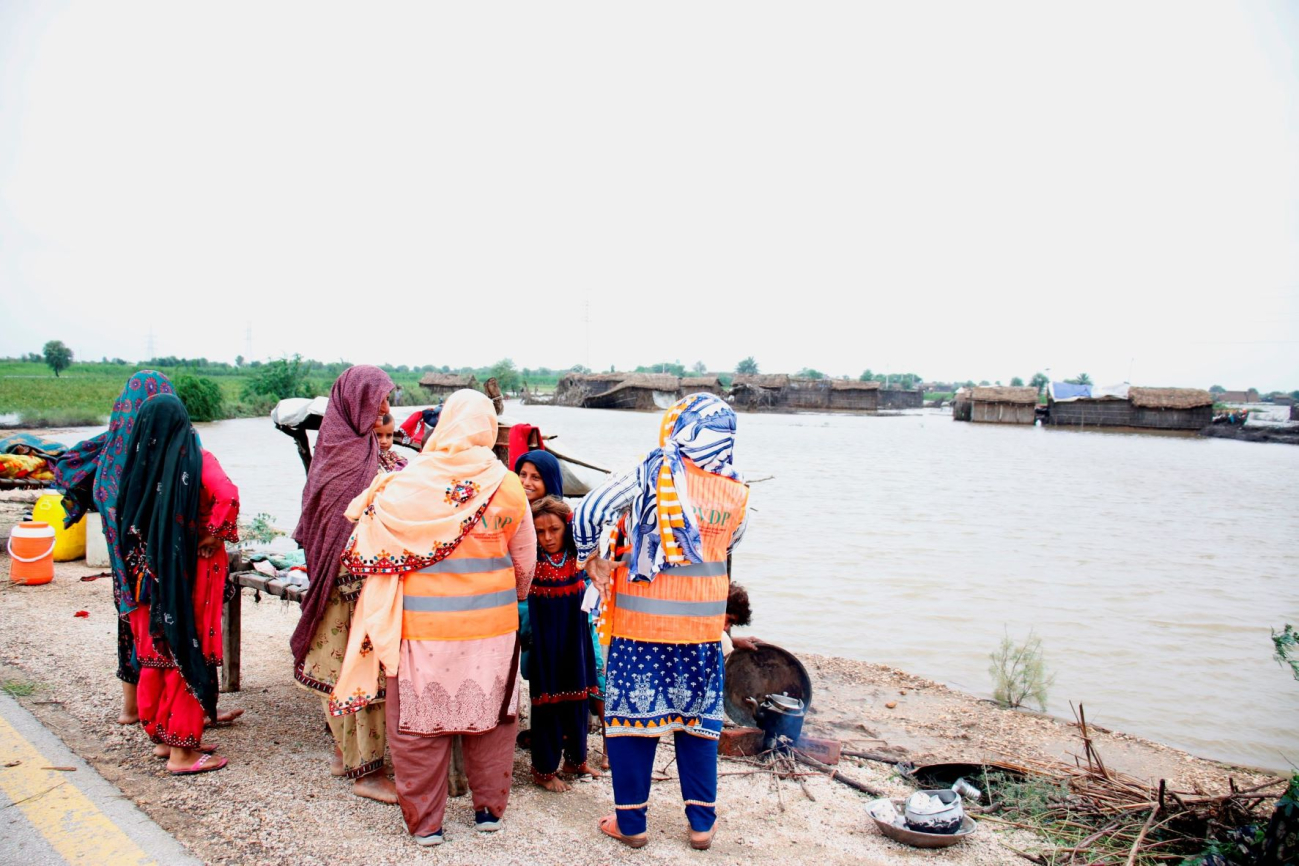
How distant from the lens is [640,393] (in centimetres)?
3994

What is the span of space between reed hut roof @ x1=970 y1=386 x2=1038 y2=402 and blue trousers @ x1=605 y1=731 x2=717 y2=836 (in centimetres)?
3783

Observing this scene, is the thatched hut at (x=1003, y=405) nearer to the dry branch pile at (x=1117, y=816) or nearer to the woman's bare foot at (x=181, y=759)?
the dry branch pile at (x=1117, y=816)

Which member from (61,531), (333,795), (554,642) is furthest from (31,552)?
(554,642)

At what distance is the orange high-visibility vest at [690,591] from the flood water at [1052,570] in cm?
453

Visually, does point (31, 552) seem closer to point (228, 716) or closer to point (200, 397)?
point (228, 716)

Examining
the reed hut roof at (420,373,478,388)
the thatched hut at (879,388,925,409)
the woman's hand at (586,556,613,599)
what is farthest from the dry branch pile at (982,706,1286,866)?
the thatched hut at (879,388,925,409)

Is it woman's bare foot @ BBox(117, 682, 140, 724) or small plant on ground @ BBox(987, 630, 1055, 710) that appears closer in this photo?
woman's bare foot @ BBox(117, 682, 140, 724)

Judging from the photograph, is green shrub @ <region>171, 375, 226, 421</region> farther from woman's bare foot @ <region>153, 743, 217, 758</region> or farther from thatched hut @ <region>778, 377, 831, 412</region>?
thatched hut @ <region>778, 377, 831, 412</region>

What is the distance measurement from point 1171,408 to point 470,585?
36.7 meters

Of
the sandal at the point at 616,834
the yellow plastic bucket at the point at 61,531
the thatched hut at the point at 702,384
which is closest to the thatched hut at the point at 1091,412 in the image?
the thatched hut at the point at 702,384

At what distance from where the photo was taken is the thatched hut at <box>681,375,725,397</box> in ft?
122

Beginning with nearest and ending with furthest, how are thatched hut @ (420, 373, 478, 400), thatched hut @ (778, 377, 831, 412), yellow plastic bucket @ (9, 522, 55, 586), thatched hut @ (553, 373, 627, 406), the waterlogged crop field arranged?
yellow plastic bucket @ (9, 522, 55, 586)
the waterlogged crop field
thatched hut @ (420, 373, 478, 400)
thatched hut @ (553, 373, 627, 406)
thatched hut @ (778, 377, 831, 412)

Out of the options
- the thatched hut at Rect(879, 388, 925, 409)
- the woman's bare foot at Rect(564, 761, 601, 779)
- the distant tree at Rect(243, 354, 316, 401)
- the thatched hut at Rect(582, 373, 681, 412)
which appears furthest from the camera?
the thatched hut at Rect(879, 388, 925, 409)

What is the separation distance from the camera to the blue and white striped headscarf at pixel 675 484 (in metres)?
2.49
